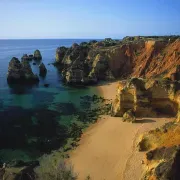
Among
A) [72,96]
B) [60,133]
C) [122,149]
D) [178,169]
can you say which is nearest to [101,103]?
[72,96]

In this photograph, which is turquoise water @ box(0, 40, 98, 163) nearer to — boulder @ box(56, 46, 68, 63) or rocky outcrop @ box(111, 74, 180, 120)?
rocky outcrop @ box(111, 74, 180, 120)

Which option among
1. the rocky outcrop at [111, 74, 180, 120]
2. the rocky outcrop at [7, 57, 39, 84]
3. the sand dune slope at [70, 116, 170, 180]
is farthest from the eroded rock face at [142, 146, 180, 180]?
the rocky outcrop at [7, 57, 39, 84]

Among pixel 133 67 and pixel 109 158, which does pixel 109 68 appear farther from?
pixel 109 158

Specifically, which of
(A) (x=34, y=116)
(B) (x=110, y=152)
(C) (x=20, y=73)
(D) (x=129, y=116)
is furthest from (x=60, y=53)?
(B) (x=110, y=152)

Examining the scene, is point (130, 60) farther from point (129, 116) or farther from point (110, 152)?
point (110, 152)

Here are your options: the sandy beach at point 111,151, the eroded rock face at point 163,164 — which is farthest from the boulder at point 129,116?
the eroded rock face at point 163,164

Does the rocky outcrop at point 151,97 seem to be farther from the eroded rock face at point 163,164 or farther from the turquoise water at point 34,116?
the eroded rock face at point 163,164
